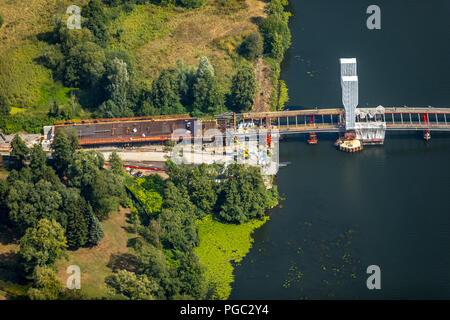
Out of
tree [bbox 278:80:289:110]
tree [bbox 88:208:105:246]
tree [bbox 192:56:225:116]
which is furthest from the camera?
tree [bbox 278:80:289:110]

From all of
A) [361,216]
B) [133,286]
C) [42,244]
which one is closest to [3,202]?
[42,244]

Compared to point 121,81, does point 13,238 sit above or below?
below

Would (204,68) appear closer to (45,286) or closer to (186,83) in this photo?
(186,83)

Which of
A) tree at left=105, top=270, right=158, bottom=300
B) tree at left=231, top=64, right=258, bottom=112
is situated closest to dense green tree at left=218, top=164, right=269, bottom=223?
tree at left=105, top=270, right=158, bottom=300

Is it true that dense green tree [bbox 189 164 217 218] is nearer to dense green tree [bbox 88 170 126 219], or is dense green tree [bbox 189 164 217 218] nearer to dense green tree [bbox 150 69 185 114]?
dense green tree [bbox 88 170 126 219]

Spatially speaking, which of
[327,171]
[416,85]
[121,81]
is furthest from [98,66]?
[416,85]

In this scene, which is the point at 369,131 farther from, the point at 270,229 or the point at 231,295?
the point at 231,295

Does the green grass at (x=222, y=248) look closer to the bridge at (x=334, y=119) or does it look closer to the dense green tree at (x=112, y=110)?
the bridge at (x=334, y=119)
